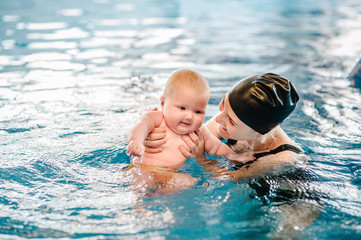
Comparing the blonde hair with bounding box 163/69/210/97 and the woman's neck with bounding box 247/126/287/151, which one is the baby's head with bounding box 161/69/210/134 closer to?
the blonde hair with bounding box 163/69/210/97

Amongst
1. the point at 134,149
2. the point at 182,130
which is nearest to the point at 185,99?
the point at 182,130

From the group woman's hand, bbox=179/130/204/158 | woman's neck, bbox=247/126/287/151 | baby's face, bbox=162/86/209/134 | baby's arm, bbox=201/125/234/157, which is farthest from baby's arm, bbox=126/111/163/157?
woman's neck, bbox=247/126/287/151

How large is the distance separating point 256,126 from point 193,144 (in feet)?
1.93

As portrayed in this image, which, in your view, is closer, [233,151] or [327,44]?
[233,151]

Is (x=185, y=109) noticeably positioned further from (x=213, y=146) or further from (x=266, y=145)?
(x=266, y=145)

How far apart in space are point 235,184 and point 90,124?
2235 millimetres

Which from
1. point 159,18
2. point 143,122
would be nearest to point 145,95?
point 143,122

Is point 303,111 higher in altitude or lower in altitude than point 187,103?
lower

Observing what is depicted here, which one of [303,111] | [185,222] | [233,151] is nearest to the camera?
[185,222]

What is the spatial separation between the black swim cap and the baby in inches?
11.6

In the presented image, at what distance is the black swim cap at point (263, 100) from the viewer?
132 inches

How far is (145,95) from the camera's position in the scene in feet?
20.9

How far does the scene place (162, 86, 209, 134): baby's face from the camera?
346 cm

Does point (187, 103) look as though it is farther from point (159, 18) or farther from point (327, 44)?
point (159, 18)
